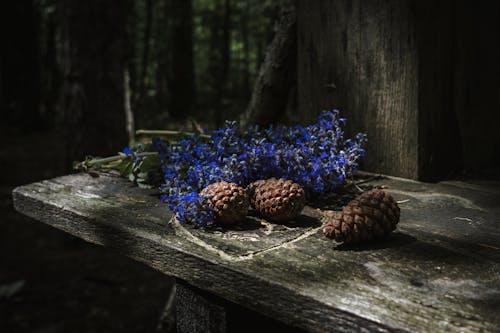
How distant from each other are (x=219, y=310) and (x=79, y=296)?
3718mm

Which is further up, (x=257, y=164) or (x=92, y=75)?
(x=92, y=75)

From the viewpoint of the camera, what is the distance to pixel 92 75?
4734mm

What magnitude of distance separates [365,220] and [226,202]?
1.39ft

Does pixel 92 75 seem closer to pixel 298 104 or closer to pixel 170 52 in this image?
pixel 298 104

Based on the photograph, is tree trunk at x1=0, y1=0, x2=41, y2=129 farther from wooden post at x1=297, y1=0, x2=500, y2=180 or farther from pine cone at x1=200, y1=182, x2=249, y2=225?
pine cone at x1=200, y1=182, x2=249, y2=225

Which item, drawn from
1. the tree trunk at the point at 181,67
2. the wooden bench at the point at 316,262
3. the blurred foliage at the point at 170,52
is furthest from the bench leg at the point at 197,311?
the tree trunk at the point at 181,67

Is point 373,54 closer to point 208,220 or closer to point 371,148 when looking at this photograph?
point 371,148

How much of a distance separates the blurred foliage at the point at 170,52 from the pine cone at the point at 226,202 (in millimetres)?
9334

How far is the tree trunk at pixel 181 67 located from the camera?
595 inches

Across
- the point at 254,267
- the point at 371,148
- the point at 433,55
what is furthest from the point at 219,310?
the point at 433,55

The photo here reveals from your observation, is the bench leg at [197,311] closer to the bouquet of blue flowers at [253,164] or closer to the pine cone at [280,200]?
the bouquet of blue flowers at [253,164]

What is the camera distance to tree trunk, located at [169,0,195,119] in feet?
49.5

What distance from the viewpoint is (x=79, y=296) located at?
504 centimetres

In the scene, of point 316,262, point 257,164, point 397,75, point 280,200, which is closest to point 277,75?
point 397,75
